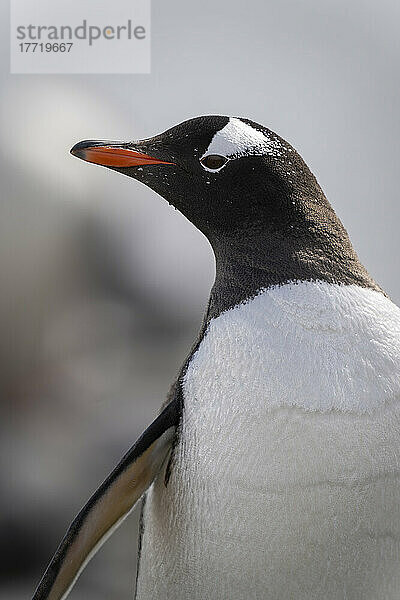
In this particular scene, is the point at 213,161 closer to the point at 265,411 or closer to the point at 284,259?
the point at 284,259

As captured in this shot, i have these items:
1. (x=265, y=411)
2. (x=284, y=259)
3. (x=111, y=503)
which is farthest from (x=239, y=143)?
(x=111, y=503)

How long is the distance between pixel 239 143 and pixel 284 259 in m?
0.12

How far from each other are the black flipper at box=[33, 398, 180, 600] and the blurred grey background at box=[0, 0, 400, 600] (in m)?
1.28

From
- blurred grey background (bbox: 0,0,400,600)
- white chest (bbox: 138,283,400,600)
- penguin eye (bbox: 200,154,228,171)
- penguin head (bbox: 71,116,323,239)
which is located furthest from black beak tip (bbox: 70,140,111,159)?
blurred grey background (bbox: 0,0,400,600)

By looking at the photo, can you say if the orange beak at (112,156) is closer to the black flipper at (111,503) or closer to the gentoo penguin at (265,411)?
the gentoo penguin at (265,411)

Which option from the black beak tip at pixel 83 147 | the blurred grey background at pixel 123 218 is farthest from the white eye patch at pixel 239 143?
the blurred grey background at pixel 123 218

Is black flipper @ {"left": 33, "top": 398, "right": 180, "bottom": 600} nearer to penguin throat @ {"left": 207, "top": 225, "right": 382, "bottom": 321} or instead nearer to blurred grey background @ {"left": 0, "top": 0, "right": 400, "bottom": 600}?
penguin throat @ {"left": 207, "top": 225, "right": 382, "bottom": 321}

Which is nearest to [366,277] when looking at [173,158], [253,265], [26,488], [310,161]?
[253,265]

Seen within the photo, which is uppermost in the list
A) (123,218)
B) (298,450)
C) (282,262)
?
(282,262)

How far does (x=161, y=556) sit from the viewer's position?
0.73 m

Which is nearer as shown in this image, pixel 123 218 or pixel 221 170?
pixel 221 170

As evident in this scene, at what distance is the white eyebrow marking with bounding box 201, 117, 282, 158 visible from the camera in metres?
0.67

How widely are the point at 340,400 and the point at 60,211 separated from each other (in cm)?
203

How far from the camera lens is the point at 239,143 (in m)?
0.67
